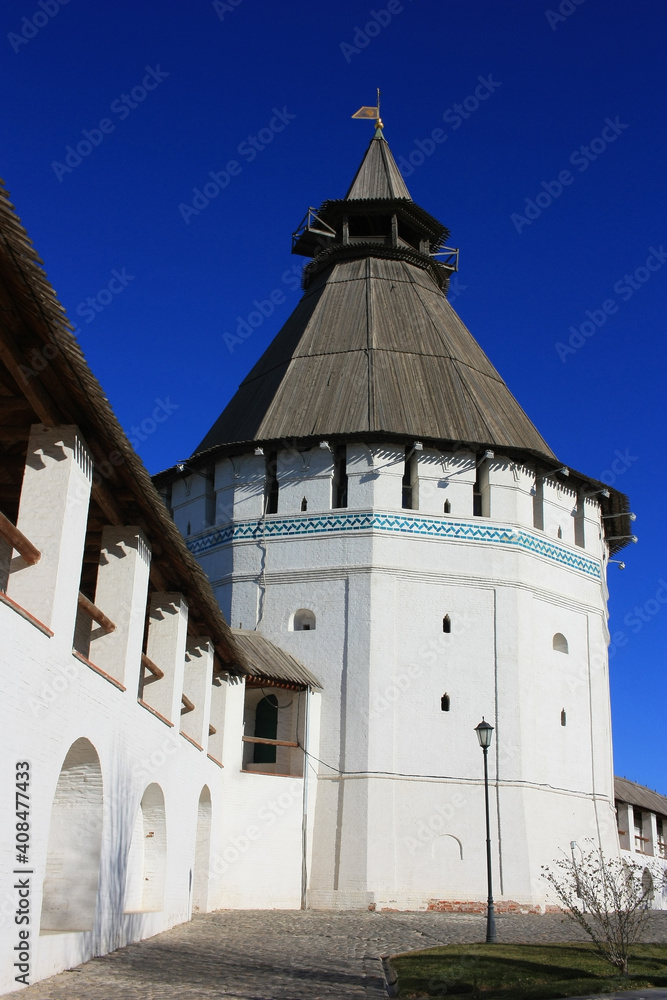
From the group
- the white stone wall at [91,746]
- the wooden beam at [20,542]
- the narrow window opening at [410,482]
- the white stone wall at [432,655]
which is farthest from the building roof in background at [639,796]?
the wooden beam at [20,542]

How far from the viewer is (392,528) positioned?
18156 millimetres

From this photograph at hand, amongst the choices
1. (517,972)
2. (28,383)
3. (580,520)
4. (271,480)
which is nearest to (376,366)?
(271,480)

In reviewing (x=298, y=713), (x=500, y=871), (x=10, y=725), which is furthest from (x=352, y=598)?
(x=10, y=725)

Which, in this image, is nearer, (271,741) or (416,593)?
(271,741)

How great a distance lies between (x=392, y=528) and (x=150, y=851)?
807cm

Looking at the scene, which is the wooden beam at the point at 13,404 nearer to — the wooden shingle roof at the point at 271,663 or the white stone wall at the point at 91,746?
the white stone wall at the point at 91,746

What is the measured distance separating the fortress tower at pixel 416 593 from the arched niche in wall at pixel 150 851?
528 cm

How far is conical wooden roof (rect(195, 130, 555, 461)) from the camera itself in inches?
749

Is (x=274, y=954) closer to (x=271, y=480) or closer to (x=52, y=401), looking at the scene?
(x=52, y=401)

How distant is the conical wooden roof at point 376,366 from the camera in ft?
62.4

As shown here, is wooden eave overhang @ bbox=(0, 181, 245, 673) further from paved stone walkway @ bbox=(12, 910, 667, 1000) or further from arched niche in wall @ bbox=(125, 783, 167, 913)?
paved stone walkway @ bbox=(12, 910, 667, 1000)

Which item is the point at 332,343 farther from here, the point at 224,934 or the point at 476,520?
the point at 224,934

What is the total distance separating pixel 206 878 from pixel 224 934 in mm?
2953

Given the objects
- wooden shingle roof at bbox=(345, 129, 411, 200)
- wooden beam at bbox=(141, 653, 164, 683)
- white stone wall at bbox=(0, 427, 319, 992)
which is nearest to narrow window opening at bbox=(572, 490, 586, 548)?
white stone wall at bbox=(0, 427, 319, 992)
